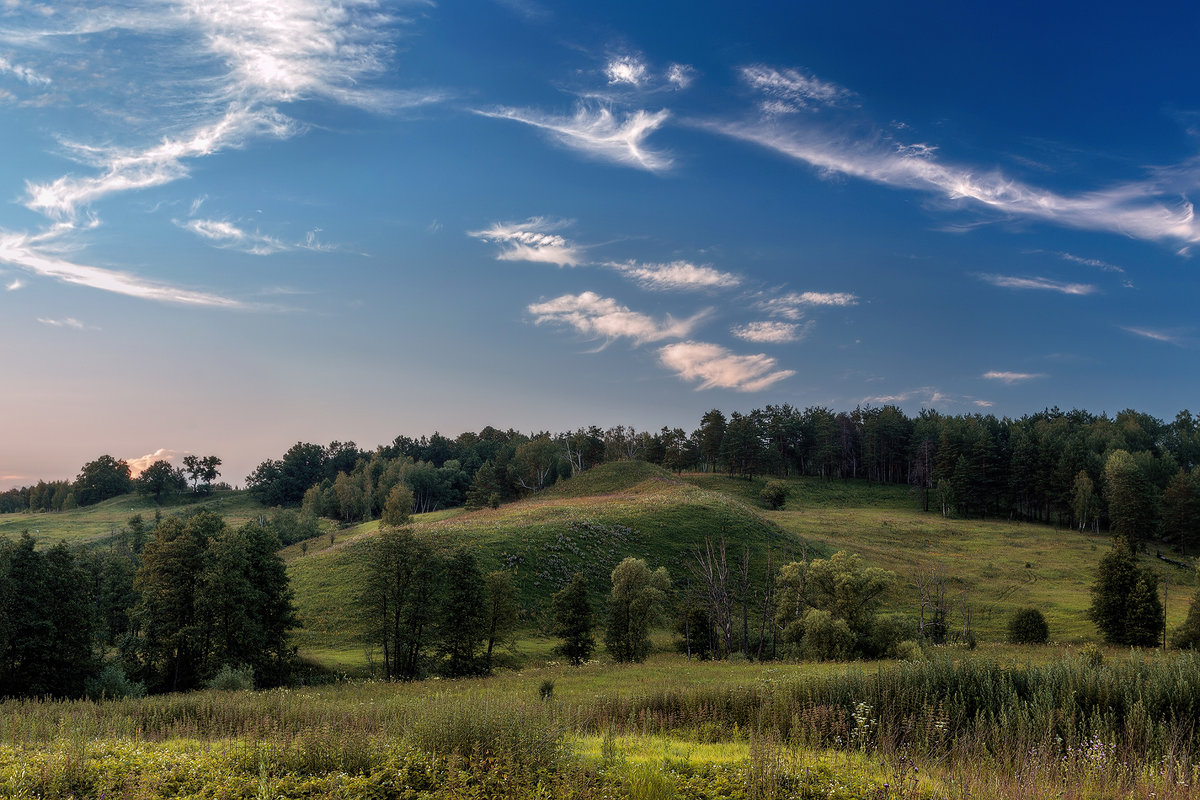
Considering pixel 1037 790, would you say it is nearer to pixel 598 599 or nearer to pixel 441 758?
pixel 441 758

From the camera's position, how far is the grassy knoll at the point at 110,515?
4173 inches

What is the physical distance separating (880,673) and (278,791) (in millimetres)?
12262

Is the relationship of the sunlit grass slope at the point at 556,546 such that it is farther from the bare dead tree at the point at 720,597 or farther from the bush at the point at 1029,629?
the bush at the point at 1029,629

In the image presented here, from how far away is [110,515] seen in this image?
13188 centimetres

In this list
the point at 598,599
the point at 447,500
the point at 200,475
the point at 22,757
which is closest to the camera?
the point at 22,757

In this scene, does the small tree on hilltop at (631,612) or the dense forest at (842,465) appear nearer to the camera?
the small tree on hilltop at (631,612)

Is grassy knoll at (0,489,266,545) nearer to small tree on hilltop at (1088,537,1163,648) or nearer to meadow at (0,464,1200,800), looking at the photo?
meadow at (0,464,1200,800)

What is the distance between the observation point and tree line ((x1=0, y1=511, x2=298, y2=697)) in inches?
1180

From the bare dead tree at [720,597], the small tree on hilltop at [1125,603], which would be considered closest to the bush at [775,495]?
the bare dead tree at [720,597]

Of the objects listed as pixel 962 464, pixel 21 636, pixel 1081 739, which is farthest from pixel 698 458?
pixel 1081 739

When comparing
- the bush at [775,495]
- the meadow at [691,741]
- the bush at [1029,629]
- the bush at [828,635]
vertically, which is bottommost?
the bush at [1029,629]

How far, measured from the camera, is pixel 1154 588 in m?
43.9

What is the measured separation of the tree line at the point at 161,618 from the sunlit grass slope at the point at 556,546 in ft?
22.3

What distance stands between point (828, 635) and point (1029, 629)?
21699mm
